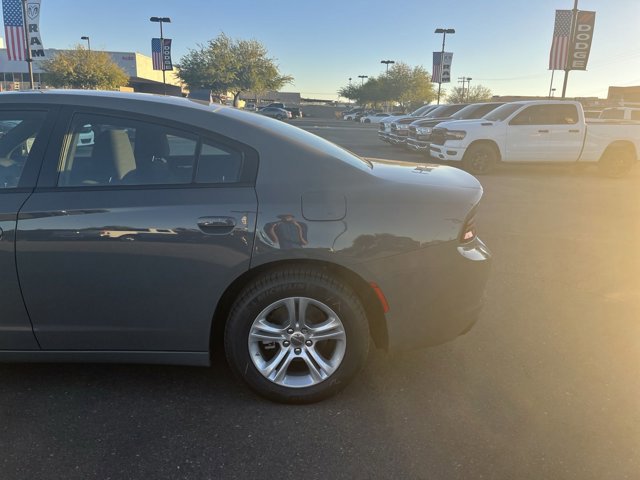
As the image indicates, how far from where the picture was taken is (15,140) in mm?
3039

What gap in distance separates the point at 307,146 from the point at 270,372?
4.33 ft

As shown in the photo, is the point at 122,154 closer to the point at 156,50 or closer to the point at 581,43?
the point at 581,43

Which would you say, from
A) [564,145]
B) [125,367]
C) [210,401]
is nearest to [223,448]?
[210,401]

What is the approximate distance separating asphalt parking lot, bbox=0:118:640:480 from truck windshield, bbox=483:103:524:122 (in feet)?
33.1

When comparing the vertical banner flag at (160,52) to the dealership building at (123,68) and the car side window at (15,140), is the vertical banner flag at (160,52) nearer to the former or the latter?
the dealership building at (123,68)

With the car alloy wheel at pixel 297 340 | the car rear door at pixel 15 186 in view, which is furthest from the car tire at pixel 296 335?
the car rear door at pixel 15 186

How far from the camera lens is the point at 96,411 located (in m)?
2.82

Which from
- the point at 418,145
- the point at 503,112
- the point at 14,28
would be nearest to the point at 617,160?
the point at 503,112

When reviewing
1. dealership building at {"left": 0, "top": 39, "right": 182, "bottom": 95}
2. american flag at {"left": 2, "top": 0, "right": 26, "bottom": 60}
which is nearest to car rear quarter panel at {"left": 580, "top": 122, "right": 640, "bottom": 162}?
american flag at {"left": 2, "top": 0, "right": 26, "bottom": 60}

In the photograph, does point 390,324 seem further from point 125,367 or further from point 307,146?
point 125,367

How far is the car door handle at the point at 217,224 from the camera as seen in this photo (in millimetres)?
2676

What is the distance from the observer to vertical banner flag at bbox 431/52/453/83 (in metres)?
33.3

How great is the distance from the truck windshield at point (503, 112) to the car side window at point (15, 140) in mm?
12296

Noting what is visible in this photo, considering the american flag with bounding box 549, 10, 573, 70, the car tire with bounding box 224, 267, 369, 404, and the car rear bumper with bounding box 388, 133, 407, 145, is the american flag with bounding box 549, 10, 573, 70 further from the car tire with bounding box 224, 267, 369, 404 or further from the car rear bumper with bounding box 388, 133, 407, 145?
the car tire with bounding box 224, 267, 369, 404
